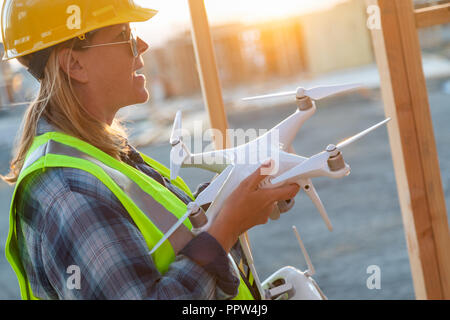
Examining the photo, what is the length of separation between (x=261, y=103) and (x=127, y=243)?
1899 cm

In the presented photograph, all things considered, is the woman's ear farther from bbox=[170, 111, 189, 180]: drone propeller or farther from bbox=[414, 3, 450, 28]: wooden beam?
bbox=[414, 3, 450, 28]: wooden beam

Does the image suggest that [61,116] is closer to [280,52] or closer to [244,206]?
[244,206]

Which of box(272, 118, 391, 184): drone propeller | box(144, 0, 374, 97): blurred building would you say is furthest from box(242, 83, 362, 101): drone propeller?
box(144, 0, 374, 97): blurred building

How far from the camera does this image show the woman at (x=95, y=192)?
1387 mm

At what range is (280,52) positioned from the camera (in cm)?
2380

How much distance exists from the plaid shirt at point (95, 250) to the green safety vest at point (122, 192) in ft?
0.08

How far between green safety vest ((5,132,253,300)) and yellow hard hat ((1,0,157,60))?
0.28 metres

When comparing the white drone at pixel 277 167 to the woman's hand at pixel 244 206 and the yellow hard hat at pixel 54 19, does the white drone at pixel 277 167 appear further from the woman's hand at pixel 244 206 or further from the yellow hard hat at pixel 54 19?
the yellow hard hat at pixel 54 19

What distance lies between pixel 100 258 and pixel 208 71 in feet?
3.45

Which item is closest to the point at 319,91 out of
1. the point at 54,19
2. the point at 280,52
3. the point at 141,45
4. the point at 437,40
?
the point at 141,45

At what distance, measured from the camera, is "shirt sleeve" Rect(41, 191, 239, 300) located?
1.37m

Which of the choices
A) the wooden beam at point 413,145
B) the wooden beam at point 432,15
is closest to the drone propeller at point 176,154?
the wooden beam at point 413,145
